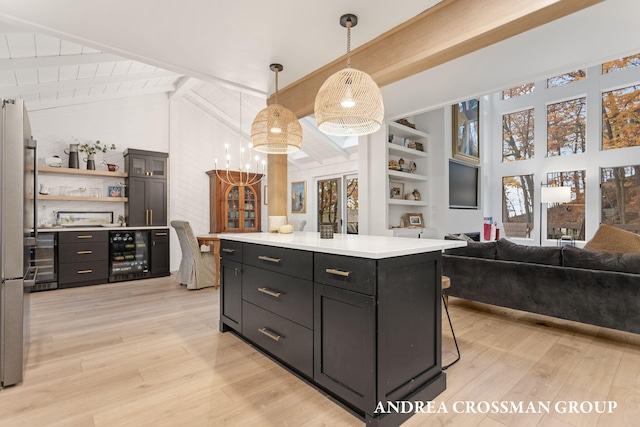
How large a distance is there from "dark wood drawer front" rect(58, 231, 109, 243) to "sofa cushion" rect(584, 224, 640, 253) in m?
6.45

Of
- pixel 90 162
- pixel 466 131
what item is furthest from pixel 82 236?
pixel 466 131

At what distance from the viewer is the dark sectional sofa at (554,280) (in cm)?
252

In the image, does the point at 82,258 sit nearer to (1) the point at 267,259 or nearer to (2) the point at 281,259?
(1) the point at 267,259

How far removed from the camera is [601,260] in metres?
2.66

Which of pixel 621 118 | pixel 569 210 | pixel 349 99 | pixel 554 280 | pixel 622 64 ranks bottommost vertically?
pixel 554 280

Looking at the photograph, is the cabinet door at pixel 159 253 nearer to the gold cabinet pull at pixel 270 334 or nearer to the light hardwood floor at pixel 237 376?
the light hardwood floor at pixel 237 376

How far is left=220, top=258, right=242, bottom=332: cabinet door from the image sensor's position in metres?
2.68

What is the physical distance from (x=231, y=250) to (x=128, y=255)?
11.5ft

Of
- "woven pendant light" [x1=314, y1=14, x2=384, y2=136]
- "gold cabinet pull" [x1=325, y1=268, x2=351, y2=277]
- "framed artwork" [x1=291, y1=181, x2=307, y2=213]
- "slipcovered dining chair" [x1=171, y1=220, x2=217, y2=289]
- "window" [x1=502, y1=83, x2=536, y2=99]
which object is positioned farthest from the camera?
"framed artwork" [x1=291, y1=181, x2=307, y2=213]

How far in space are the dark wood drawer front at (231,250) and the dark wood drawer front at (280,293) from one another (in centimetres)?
15

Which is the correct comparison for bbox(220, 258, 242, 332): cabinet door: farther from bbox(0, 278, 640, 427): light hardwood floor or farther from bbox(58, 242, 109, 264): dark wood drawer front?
bbox(58, 242, 109, 264): dark wood drawer front

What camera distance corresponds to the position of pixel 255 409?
A: 69.3 inches

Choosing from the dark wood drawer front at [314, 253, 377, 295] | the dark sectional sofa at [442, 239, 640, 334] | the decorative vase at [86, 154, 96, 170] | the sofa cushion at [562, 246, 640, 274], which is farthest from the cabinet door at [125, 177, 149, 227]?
the sofa cushion at [562, 246, 640, 274]

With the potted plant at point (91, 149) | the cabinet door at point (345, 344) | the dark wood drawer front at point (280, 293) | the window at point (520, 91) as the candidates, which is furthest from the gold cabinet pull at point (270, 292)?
the window at point (520, 91)
